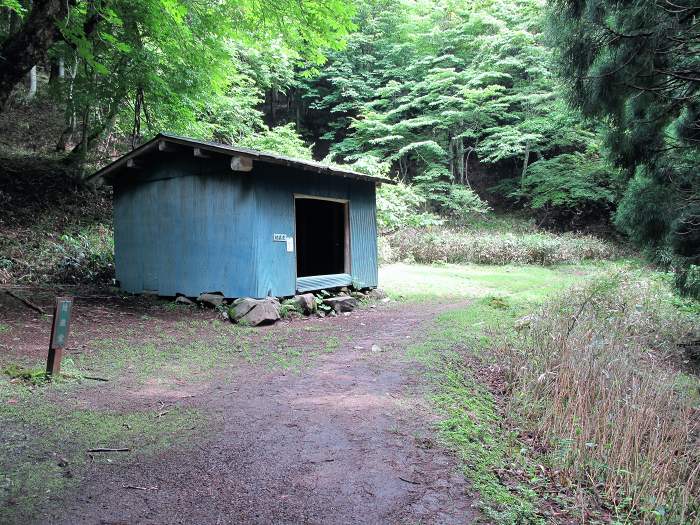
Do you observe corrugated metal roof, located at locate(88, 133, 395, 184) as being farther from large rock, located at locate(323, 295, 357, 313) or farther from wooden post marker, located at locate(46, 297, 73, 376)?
wooden post marker, located at locate(46, 297, 73, 376)

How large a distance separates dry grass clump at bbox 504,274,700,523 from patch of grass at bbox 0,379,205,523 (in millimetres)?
2944

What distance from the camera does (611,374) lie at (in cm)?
486

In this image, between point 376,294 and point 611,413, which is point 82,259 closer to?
point 376,294

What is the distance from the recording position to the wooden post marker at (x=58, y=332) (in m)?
4.65

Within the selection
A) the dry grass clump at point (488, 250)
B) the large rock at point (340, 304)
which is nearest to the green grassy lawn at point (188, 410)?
the large rock at point (340, 304)

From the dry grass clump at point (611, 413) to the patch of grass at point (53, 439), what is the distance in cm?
294

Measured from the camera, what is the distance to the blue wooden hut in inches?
348

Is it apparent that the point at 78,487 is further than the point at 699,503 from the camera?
No

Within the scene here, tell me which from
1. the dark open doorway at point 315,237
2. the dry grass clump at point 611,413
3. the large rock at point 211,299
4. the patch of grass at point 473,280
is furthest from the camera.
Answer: the dark open doorway at point 315,237

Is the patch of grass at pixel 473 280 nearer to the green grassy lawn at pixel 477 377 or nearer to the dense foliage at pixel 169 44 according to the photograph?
the green grassy lawn at pixel 477 377

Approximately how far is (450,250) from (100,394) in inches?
662

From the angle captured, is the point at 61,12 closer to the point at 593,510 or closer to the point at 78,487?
the point at 78,487

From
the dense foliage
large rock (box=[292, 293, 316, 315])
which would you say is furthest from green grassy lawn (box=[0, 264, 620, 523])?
the dense foliage

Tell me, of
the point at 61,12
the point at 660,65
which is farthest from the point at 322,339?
the point at 61,12
